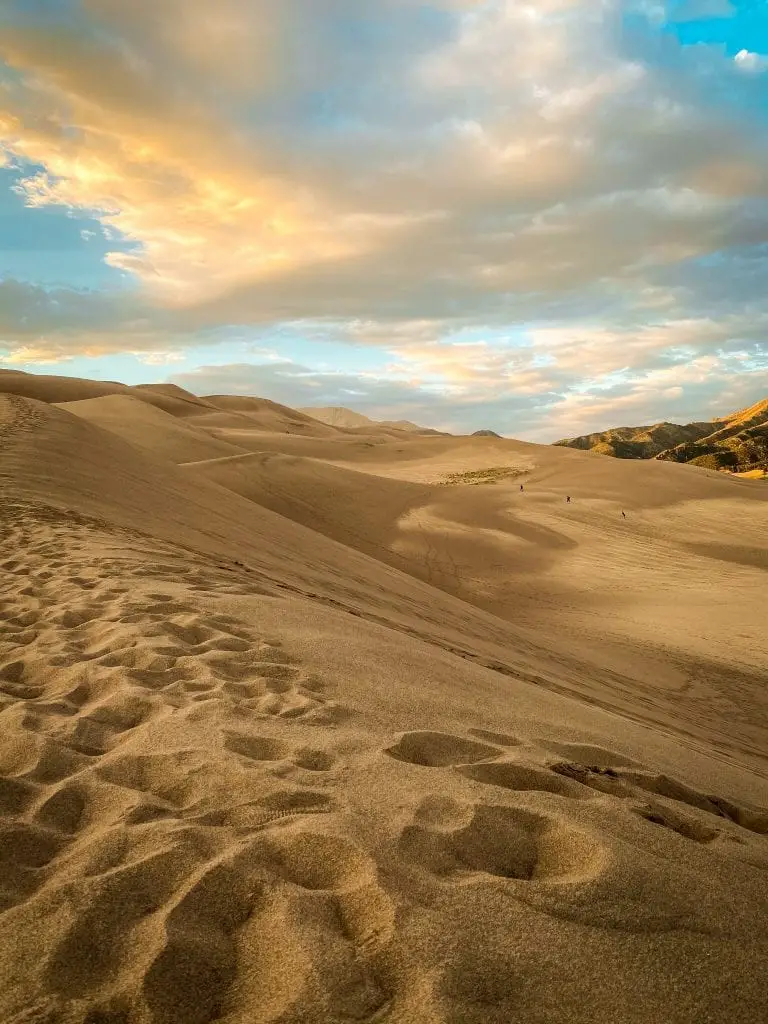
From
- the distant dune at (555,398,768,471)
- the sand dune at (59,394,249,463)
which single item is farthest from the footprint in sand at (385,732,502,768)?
the distant dune at (555,398,768,471)

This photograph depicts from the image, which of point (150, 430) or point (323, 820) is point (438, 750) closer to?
point (323, 820)

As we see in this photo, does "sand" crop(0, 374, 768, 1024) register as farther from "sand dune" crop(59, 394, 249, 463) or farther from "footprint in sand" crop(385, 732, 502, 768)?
"sand dune" crop(59, 394, 249, 463)

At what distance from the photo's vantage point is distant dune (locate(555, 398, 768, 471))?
57.3 metres

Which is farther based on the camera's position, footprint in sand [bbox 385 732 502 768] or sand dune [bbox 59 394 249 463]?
sand dune [bbox 59 394 249 463]

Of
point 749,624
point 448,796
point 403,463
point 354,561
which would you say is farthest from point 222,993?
point 403,463

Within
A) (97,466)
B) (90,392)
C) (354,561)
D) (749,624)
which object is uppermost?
(90,392)

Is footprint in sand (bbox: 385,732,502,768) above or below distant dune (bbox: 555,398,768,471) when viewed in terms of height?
below

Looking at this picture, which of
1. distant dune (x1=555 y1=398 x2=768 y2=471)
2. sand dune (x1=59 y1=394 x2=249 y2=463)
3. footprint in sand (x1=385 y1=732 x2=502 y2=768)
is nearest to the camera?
footprint in sand (x1=385 y1=732 x2=502 y2=768)

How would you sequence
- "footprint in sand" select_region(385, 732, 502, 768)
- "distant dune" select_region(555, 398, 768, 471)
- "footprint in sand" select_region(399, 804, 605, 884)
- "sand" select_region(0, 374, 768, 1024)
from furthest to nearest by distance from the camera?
"distant dune" select_region(555, 398, 768, 471) < "footprint in sand" select_region(385, 732, 502, 768) < "footprint in sand" select_region(399, 804, 605, 884) < "sand" select_region(0, 374, 768, 1024)

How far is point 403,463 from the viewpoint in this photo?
4322cm

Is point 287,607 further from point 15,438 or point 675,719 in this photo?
point 15,438

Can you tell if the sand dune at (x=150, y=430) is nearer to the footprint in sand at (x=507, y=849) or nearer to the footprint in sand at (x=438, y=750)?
the footprint in sand at (x=438, y=750)

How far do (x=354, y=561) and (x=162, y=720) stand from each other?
7744mm

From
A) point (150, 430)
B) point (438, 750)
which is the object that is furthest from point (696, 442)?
point (438, 750)
